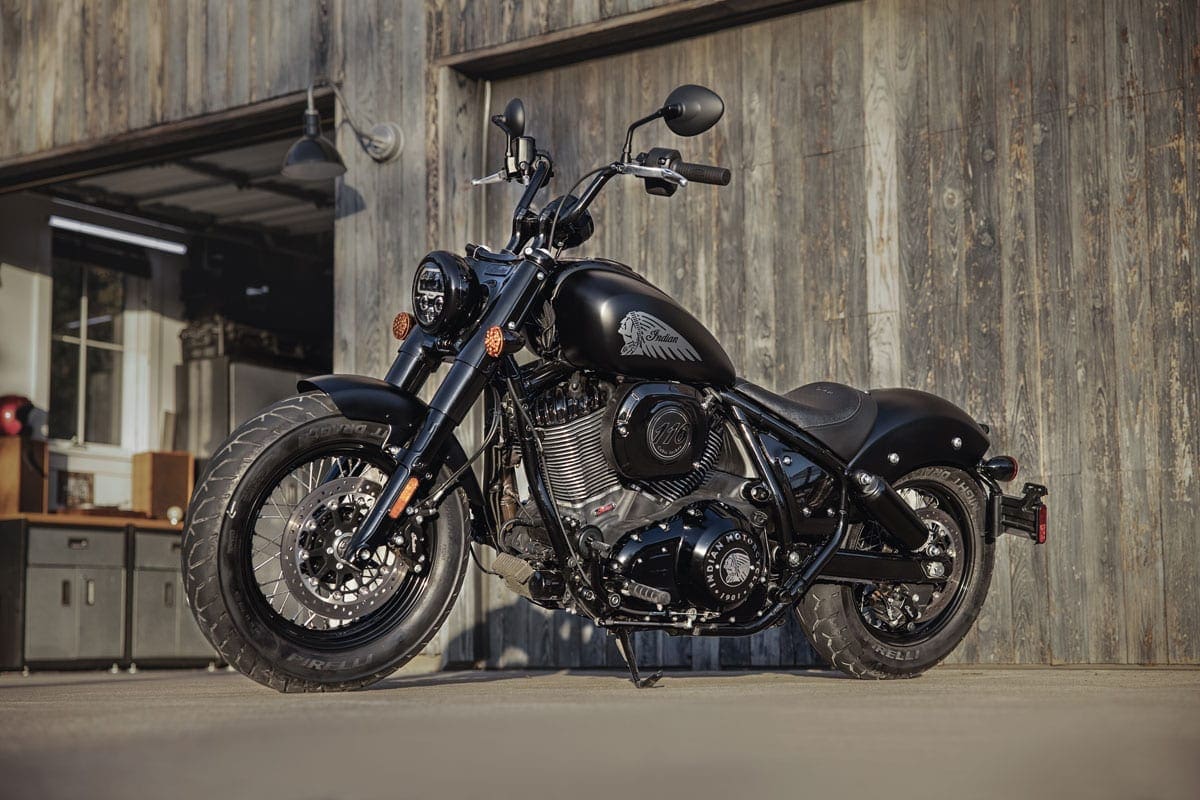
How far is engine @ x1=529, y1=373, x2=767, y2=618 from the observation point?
154 inches

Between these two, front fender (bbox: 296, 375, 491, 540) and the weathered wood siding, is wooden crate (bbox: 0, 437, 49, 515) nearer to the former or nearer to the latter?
the weathered wood siding

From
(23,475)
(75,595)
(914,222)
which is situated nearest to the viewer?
(914,222)

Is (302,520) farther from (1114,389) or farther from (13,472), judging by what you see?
(13,472)

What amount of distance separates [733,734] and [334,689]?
4.92 feet

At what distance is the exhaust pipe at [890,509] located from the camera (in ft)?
14.1

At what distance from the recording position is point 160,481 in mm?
10883

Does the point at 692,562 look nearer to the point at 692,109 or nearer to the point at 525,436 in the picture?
the point at 525,436

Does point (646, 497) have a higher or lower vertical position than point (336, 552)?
higher

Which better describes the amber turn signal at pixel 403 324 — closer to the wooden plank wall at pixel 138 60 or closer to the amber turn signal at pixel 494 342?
the amber turn signal at pixel 494 342

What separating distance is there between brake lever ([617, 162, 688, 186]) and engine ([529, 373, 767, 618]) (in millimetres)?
603

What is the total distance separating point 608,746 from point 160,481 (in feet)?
30.2

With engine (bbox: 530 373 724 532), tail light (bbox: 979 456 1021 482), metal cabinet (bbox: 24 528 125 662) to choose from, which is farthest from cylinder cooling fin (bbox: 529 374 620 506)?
metal cabinet (bbox: 24 528 125 662)

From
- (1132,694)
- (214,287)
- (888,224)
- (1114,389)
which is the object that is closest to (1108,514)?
(1114,389)

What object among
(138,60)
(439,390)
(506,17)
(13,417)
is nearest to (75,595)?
(13,417)
